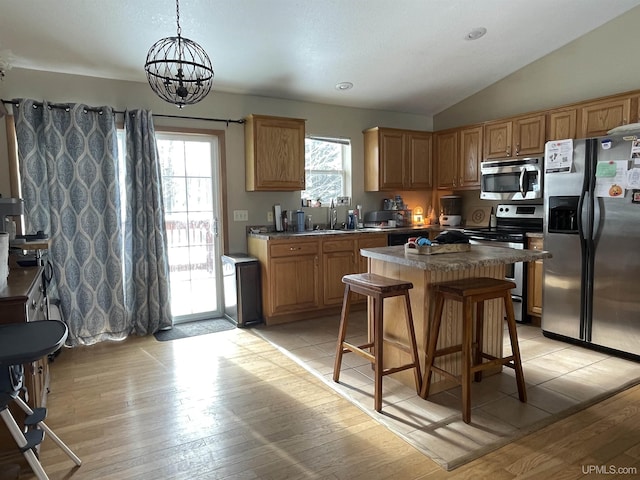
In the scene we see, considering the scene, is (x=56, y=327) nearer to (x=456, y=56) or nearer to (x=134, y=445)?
(x=134, y=445)

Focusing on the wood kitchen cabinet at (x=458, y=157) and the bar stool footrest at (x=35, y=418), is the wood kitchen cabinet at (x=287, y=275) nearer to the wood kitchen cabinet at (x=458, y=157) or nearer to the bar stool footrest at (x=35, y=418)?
the wood kitchen cabinet at (x=458, y=157)

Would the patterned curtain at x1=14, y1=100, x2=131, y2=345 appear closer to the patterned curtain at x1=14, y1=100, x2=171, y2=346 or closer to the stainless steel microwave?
the patterned curtain at x1=14, y1=100, x2=171, y2=346

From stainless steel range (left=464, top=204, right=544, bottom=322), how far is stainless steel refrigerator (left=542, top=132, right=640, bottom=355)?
1.29ft

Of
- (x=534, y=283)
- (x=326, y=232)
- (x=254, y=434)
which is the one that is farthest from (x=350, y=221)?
(x=254, y=434)

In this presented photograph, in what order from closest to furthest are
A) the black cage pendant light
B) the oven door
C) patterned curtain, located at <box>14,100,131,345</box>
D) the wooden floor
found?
the wooden floor → the black cage pendant light → patterned curtain, located at <box>14,100,131,345</box> → the oven door

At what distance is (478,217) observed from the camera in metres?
5.32

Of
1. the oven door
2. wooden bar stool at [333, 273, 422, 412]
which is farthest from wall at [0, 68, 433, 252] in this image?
wooden bar stool at [333, 273, 422, 412]

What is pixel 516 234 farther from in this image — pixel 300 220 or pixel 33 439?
pixel 33 439

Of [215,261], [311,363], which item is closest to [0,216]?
[215,261]

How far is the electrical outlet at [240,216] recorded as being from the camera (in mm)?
4542

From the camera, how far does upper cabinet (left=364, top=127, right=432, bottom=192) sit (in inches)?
202

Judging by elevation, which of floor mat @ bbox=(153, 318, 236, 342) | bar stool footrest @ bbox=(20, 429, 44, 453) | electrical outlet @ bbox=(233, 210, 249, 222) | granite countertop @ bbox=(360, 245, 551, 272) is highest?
electrical outlet @ bbox=(233, 210, 249, 222)

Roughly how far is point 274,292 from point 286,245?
49 centimetres

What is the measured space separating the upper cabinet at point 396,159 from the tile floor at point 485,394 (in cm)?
222
